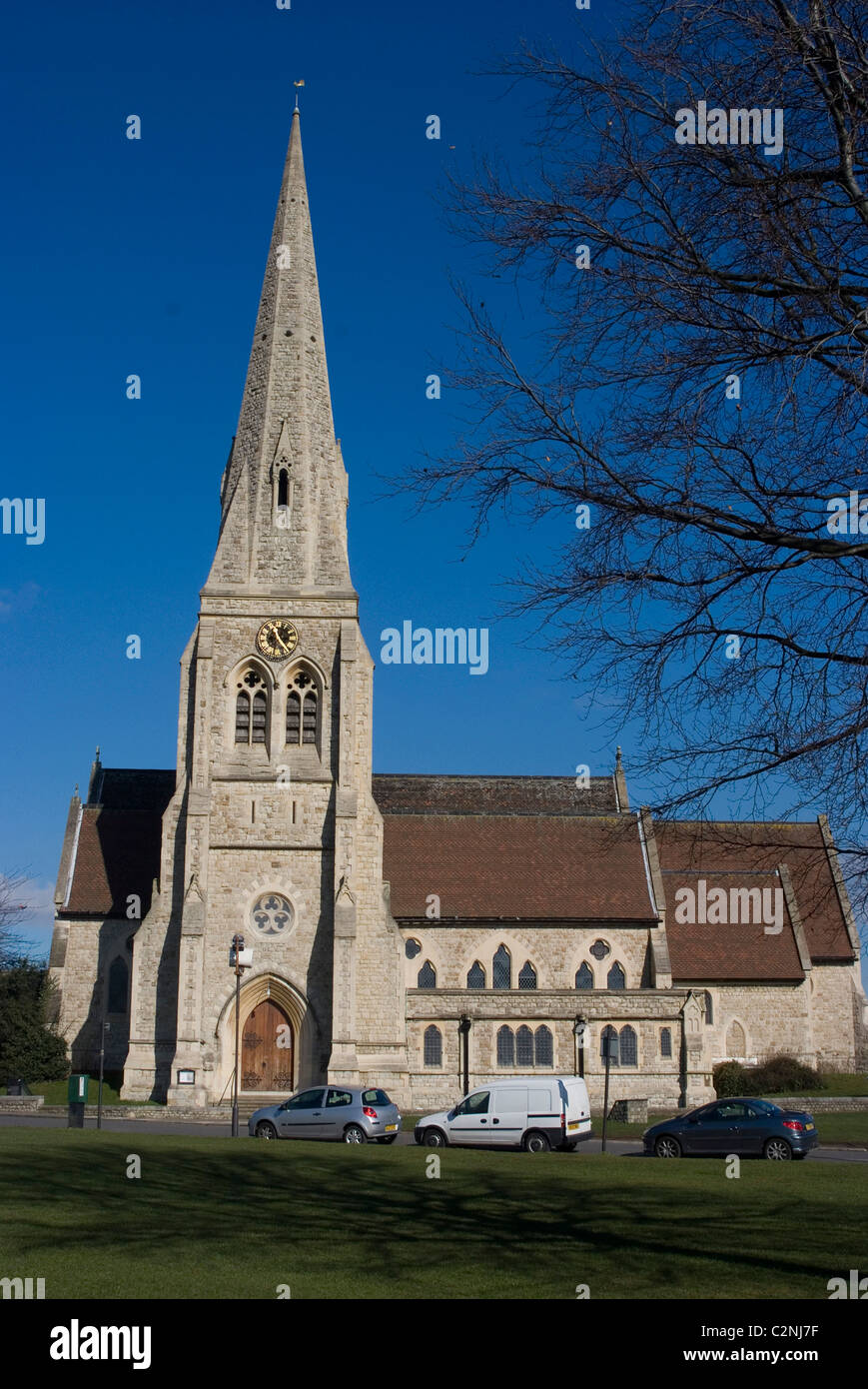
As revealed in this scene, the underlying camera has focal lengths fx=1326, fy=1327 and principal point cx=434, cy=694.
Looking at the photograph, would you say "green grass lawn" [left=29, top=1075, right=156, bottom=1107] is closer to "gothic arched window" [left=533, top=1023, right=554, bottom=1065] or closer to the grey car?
the grey car

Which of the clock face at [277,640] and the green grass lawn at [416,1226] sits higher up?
the clock face at [277,640]

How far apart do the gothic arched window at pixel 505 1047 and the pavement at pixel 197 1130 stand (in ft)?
25.3

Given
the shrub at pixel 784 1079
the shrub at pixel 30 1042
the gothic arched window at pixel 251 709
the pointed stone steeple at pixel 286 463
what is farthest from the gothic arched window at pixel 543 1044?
the pointed stone steeple at pixel 286 463

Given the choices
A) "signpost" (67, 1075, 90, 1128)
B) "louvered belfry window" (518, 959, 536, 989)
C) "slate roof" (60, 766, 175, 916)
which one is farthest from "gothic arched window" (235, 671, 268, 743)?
"signpost" (67, 1075, 90, 1128)

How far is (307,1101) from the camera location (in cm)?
2859

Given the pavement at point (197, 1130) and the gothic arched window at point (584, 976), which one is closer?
the pavement at point (197, 1130)

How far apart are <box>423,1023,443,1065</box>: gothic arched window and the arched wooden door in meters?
4.43

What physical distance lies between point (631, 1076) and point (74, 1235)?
100 feet

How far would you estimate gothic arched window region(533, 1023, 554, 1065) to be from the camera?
135ft

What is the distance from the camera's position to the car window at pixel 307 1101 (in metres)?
28.5

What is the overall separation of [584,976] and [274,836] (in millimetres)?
12122

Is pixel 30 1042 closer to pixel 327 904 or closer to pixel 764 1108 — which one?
pixel 327 904

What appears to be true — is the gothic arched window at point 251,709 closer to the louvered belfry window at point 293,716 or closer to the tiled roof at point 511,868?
the louvered belfry window at point 293,716
